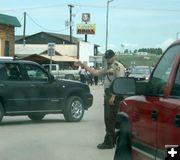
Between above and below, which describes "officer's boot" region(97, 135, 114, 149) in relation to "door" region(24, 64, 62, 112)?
below

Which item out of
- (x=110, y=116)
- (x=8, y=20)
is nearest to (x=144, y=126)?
(x=110, y=116)

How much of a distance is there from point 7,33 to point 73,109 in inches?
1286

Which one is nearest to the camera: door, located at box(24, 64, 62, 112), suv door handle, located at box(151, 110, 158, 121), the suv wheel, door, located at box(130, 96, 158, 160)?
suv door handle, located at box(151, 110, 158, 121)

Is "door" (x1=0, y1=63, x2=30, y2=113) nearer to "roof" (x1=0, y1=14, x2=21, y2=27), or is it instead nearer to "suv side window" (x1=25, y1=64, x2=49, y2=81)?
"suv side window" (x1=25, y1=64, x2=49, y2=81)

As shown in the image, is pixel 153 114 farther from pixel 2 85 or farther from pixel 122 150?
pixel 2 85

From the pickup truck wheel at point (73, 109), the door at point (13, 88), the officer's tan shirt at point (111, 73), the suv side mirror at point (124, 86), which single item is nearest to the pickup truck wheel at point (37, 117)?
the pickup truck wheel at point (73, 109)

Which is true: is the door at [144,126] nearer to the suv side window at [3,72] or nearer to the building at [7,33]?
the suv side window at [3,72]

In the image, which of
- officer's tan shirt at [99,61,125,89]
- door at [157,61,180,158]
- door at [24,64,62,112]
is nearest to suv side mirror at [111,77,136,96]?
door at [157,61,180,158]

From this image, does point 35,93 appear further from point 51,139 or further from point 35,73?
point 51,139

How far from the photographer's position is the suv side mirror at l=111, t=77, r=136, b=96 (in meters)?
6.19

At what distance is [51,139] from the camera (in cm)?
1275

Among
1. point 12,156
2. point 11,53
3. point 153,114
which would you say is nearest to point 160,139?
point 153,114

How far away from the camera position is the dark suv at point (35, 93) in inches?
618

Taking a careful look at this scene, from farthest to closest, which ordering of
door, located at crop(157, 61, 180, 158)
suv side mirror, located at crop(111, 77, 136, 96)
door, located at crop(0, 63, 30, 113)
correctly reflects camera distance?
door, located at crop(0, 63, 30, 113) < suv side mirror, located at crop(111, 77, 136, 96) < door, located at crop(157, 61, 180, 158)
